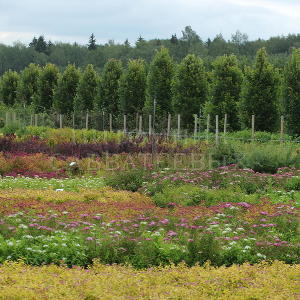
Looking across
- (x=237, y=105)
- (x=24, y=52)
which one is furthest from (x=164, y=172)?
(x=24, y=52)

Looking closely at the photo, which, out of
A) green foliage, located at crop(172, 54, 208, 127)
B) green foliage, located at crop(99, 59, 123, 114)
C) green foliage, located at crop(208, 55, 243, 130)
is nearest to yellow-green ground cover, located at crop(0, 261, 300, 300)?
green foliage, located at crop(208, 55, 243, 130)

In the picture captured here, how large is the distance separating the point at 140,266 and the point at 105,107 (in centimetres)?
2993

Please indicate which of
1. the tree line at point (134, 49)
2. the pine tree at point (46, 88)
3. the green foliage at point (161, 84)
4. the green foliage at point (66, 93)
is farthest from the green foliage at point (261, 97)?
the tree line at point (134, 49)

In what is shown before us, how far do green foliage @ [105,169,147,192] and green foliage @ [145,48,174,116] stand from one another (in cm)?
1785

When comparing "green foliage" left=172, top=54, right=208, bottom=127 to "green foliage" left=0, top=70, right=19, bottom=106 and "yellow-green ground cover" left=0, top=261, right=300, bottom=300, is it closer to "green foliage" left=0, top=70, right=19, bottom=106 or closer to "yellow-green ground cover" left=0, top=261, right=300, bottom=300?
"green foliage" left=0, top=70, right=19, bottom=106

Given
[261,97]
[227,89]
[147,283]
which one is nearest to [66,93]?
[227,89]

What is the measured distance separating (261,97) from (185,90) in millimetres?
5594

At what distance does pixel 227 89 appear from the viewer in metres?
29.2

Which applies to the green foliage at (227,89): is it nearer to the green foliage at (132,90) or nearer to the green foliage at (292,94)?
the green foliage at (292,94)

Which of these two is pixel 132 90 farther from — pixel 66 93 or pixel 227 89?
pixel 227 89

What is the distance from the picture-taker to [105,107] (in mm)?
36906

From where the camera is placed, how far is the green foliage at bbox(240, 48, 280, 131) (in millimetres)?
26672

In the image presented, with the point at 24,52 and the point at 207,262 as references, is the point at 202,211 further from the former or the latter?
the point at 24,52

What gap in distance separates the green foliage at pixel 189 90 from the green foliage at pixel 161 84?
166 cm
